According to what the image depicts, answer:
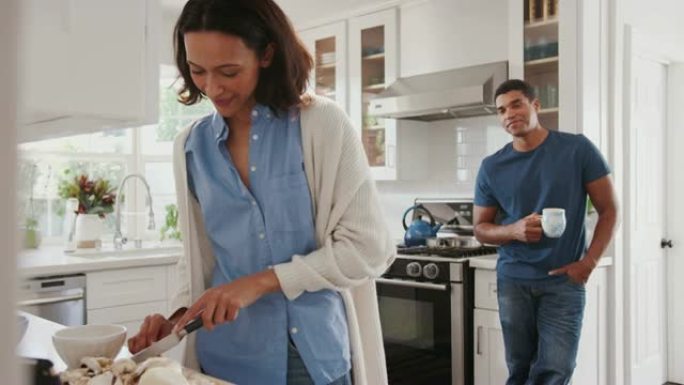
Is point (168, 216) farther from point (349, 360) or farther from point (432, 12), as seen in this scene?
point (349, 360)

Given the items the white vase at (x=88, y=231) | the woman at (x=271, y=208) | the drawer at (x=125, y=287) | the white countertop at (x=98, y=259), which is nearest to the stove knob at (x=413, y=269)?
the white countertop at (x=98, y=259)

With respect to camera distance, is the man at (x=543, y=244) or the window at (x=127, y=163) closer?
the man at (x=543, y=244)

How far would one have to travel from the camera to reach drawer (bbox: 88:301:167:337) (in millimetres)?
2789

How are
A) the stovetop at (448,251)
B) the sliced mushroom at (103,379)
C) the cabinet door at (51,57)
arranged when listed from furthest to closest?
the stovetop at (448,251) → the sliced mushroom at (103,379) → the cabinet door at (51,57)

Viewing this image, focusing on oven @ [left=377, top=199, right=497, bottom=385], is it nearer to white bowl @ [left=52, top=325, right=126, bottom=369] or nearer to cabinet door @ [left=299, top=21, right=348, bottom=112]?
cabinet door @ [left=299, top=21, right=348, bottom=112]

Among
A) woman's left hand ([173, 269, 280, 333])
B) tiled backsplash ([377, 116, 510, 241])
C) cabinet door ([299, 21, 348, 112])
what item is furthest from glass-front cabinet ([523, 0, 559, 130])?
woman's left hand ([173, 269, 280, 333])

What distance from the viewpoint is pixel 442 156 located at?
12.4ft

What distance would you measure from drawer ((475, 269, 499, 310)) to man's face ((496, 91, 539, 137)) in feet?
2.30

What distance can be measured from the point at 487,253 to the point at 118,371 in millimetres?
2459

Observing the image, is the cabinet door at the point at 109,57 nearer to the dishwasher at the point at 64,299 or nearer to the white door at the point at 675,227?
the dishwasher at the point at 64,299

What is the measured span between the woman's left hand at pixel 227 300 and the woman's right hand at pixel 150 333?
0.08 metres

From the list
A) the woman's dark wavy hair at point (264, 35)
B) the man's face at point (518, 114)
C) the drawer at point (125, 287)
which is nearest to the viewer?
the woman's dark wavy hair at point (264, 35)

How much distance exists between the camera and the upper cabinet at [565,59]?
9.16 ft

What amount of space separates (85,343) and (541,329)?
190 cm
